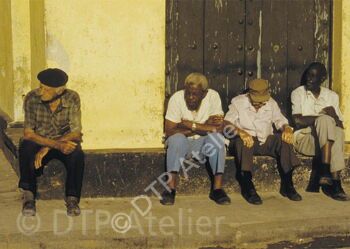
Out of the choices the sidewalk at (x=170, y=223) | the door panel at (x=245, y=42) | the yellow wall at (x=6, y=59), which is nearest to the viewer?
the sidewalk at (x=170, y=223)

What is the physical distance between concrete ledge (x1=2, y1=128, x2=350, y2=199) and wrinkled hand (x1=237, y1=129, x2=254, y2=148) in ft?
1.08

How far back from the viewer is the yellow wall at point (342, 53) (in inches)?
354

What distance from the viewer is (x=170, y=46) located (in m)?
8.77

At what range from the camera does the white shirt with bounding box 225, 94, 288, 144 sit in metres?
8.58

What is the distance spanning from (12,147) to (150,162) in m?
1.62

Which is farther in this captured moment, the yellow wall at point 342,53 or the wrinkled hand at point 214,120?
the yellow wall at point 342,53

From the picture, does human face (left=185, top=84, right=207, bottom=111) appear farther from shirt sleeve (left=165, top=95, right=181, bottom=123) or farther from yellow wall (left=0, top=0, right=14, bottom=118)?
yellow wall (left=0, top=0, right=14, bottom=118)

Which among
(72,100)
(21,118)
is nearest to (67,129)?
(72,100)

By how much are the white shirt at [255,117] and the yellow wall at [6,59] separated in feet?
10.9

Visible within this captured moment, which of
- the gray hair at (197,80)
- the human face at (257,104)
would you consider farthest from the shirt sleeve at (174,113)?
the human face at (257,104)

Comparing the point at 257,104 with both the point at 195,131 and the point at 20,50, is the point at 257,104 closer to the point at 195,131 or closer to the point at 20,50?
the point at 195,131

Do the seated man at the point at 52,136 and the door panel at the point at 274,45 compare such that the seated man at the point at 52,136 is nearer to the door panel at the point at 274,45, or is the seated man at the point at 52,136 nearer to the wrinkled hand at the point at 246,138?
the wrinkled hand at the point at 246,138
